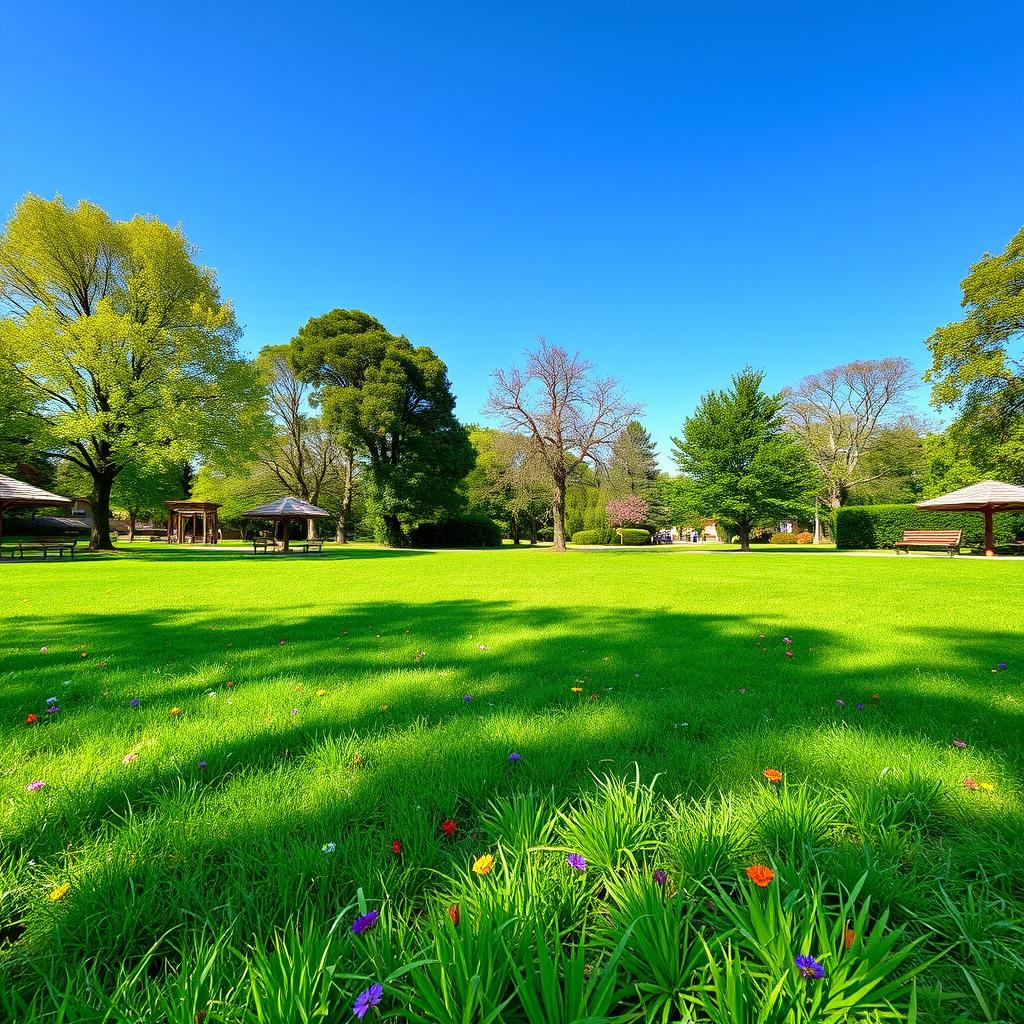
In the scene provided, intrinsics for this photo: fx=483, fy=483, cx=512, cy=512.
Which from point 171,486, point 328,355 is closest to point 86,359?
point 328,355

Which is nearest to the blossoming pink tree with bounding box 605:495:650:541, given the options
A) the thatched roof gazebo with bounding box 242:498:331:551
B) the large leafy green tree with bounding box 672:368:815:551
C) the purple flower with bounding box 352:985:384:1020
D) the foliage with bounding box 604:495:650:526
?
the foliage with bounding box 604:495:650:526

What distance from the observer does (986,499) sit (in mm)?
17703

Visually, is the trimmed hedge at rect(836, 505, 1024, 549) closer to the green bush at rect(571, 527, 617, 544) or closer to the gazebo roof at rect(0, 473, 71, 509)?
the green bush at rect(571, 527, 617, 544)

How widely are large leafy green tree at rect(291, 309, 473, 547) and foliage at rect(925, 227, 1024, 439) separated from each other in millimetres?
25584

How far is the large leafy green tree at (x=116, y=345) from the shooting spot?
19.0m

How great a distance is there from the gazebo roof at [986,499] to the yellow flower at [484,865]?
23.7 metres

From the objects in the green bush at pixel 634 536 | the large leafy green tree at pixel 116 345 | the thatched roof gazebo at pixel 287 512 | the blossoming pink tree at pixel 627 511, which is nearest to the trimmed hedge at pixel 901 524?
the green bush at pixel 634 536

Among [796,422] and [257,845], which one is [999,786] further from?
[796,422]

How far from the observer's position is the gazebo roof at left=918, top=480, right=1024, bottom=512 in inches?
687

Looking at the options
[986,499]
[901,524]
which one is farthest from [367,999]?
[901,524]

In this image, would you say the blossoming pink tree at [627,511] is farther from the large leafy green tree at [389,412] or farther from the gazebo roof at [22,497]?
the gazebo roof at [22,497]

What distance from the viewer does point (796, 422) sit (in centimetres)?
3872

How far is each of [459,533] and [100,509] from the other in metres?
21.1

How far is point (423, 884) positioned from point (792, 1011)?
100 cm
